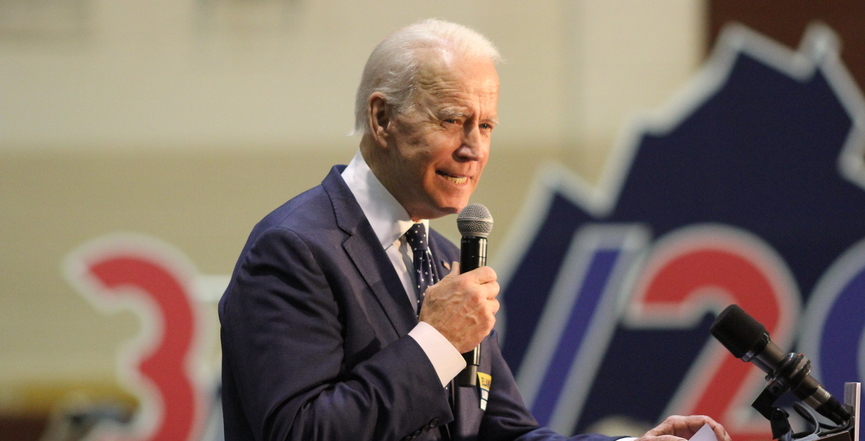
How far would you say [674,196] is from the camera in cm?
380

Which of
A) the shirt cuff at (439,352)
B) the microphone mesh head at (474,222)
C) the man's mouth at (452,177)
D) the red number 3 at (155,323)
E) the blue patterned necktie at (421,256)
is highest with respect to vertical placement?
the man's mouth at (452,177)

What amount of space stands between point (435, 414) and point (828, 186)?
9.94 ft

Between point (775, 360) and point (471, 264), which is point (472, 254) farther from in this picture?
point (775, 360)

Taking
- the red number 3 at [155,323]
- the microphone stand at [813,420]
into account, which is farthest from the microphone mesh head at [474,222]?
the red number 3 at [155,323]

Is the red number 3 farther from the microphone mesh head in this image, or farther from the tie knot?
the microphone mesh head

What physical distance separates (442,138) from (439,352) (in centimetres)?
45

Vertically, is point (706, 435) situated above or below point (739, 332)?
below

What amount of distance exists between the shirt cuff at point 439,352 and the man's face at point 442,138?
0.34 m

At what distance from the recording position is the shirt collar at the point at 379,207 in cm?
170

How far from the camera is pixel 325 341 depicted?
57.9 inches

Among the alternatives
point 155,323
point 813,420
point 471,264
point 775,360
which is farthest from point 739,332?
point 155,323

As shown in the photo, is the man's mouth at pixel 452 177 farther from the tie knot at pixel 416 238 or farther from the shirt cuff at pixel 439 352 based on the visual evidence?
the shirt cuff at pixel 439 352

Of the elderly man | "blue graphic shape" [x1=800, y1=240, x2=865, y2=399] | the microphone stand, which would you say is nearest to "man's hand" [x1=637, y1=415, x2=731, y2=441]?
the elderly man

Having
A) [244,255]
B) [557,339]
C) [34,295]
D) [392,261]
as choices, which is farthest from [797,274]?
[34,295]
